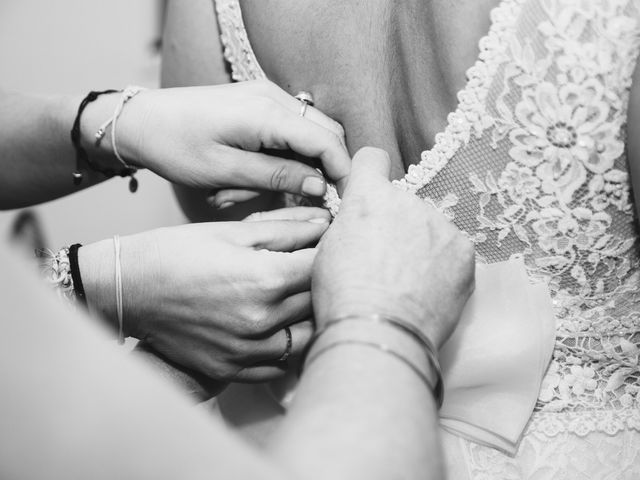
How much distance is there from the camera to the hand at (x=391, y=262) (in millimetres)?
648

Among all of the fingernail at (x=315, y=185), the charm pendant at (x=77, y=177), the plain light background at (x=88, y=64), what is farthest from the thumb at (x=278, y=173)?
the plain light background at (x=88, y=64)

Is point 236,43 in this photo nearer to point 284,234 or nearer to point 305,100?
point 305,100

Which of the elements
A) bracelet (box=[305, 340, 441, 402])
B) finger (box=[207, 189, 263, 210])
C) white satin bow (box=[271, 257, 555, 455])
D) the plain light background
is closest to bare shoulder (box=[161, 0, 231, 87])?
finger (box=[207, 189, 263, 210])

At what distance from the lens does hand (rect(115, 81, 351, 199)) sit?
34.4 inches

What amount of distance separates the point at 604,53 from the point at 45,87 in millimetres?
2017

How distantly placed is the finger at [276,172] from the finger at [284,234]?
A: 2.0 inches

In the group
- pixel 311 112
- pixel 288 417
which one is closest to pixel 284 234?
pixel 311 112

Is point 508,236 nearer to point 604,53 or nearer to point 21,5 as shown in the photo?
point 604,53

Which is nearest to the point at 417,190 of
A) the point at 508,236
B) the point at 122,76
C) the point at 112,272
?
the point at 508,236

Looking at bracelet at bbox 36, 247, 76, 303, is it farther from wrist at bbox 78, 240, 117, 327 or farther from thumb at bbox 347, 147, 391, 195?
thumb at bbox 347, 147, 391, 195

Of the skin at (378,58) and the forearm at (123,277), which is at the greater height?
the skin at (378,58)

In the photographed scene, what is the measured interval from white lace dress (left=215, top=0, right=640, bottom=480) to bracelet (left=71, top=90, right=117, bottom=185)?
1.68 feet

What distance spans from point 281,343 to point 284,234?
0.14 meters

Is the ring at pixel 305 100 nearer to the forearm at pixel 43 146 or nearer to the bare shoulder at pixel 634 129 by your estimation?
the forearm at pixel 43 146
